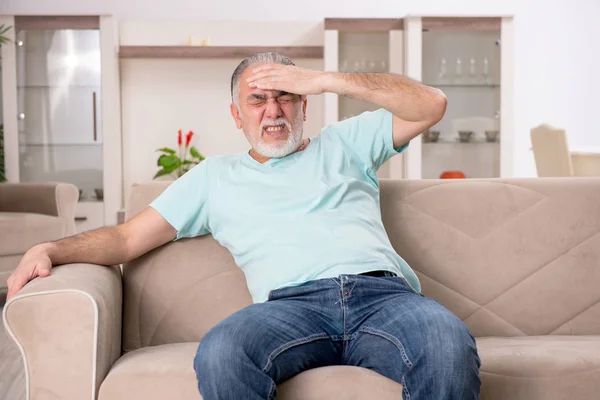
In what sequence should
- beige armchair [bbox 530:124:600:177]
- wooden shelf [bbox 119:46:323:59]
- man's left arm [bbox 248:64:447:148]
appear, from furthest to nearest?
wooden shelf [bbox 119:46:323:59]
beige armchair [bbox 530:124:600:177]
man's left arm [bbox 248:64:447:148]

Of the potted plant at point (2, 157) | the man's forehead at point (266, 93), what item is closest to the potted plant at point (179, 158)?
the potted plant at point (2, 157)

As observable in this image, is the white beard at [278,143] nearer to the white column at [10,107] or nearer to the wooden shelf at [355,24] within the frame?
the wooden shelf at [355,24]

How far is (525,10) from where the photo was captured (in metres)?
6.27

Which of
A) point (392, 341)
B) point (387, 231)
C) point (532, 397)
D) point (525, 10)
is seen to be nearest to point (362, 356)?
point (392, 341)

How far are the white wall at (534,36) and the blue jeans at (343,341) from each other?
4.49 m

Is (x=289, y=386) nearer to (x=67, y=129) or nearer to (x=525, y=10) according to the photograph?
(x=67, y=129)

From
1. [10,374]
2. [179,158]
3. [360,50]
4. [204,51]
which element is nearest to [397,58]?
[360,50]

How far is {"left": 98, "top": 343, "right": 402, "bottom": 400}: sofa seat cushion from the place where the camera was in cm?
170

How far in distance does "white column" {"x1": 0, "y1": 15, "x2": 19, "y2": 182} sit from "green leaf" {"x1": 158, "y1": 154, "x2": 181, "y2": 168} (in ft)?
3.43

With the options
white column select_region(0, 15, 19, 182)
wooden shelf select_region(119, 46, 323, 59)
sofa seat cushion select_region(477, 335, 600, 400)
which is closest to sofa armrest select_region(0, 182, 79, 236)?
white column select_region(0, 15, 19, 182)

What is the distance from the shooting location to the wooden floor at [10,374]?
8.90ft

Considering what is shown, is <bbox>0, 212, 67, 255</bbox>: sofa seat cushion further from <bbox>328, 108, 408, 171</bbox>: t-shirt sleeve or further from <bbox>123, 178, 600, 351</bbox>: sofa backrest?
<bbox>328, 108, 408, 171</bbox>: t-shirt sleeve

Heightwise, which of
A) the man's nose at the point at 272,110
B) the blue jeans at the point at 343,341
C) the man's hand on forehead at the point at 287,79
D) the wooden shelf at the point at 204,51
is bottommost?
the blue jeans at the point at 343,341

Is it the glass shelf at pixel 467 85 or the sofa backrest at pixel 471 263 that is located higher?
the glass shelf at pixel 467 85
